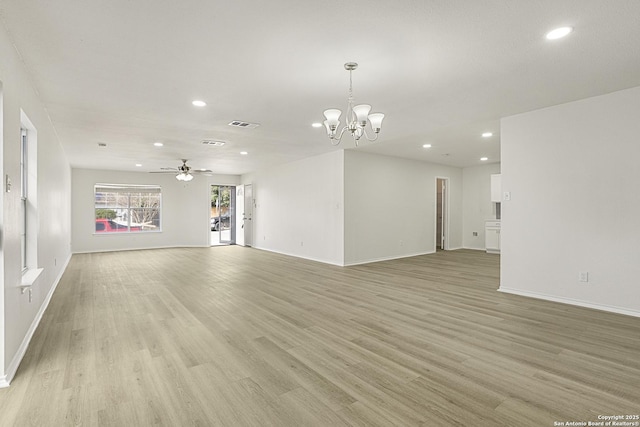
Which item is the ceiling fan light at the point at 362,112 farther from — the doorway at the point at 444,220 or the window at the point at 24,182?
the doorway at the point at 444,220

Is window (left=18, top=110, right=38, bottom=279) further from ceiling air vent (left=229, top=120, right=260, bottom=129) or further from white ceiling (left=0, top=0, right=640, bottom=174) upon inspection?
ceiling air vent (left=229, top=120, right=260, bottom=129)

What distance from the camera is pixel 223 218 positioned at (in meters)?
14.6

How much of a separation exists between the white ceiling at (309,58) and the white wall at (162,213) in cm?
545

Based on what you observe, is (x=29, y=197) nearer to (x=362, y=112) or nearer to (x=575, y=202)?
(x=362, y=112)

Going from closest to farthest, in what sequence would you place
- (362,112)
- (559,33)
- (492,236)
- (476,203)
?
Result: 1. (559,33)
2. (362,112)
3. (492,236)
4. (476,203)

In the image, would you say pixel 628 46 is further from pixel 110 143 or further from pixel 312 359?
pixel 110 143

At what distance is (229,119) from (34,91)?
214cm

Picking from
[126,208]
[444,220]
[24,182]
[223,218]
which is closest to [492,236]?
[444,220]

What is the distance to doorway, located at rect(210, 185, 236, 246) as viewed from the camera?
39.9 feet

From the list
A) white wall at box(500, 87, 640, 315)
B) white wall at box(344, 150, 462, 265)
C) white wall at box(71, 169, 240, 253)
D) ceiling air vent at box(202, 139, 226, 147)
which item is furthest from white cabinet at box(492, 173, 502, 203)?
white wall at box(71, 169, 240, 253)

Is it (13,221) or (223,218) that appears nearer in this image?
(13,221)

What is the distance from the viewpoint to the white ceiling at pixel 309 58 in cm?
217

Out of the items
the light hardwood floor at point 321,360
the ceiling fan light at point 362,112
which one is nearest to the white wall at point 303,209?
the light hardwood floor at point 321,360

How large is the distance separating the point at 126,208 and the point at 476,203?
10.9 metres
